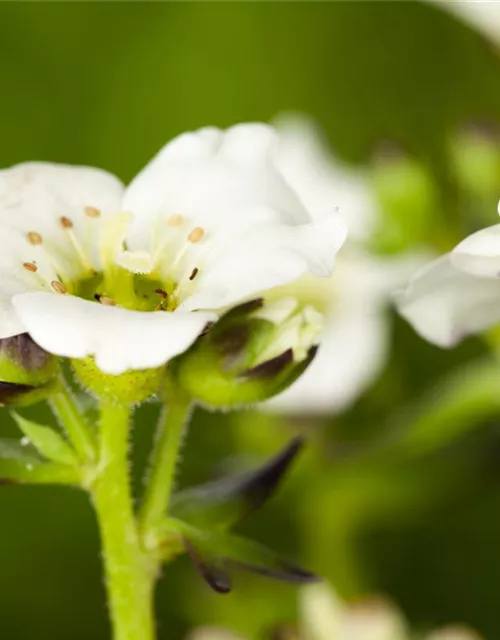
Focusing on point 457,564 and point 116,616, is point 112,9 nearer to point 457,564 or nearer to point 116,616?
point 457,564

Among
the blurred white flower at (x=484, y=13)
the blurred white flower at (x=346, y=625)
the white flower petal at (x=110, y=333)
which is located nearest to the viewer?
the white flower petal at (x=110, y=333)

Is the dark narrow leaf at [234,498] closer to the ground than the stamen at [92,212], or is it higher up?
closer to the ground

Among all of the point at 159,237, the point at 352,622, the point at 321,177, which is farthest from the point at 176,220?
the point at 321,177

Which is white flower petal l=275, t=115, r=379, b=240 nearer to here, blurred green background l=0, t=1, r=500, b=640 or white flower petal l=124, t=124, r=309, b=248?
blurred green background l=0, t=1, r=500, b=640

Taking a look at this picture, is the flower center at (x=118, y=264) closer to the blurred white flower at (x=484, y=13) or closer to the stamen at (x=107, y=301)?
the stamen at (x=107, y=301)

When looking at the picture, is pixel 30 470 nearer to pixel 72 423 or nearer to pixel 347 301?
pixel 72 423

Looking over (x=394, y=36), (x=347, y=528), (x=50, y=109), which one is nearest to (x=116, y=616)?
(x=347, y=528)

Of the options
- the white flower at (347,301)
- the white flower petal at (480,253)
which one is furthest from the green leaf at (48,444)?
the white flower at (347,301)
